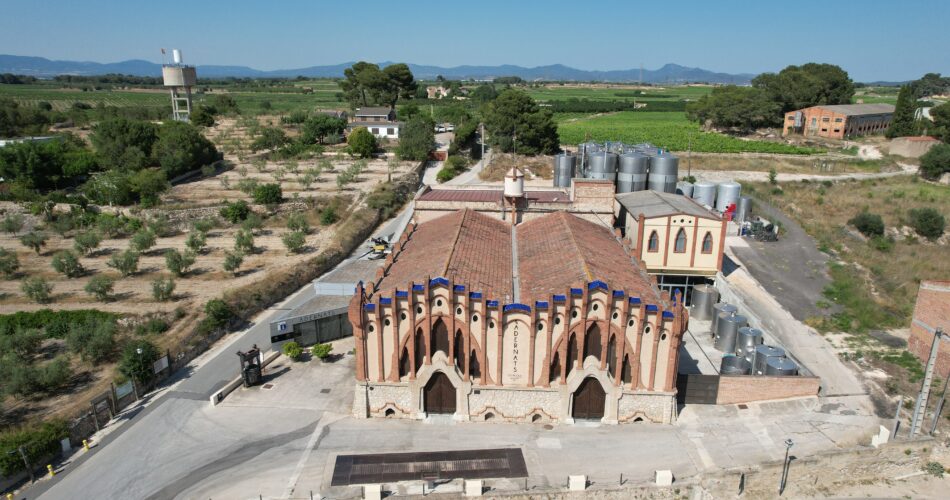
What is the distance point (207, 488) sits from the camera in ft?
71.8

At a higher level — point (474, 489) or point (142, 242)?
point (142, 242)

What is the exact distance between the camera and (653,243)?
124ft

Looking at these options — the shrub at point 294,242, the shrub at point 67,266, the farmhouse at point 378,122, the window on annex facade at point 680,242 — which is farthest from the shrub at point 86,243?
the farmhouse at point 378,122

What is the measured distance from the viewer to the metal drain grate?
2192cm

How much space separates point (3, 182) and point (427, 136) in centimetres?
5461

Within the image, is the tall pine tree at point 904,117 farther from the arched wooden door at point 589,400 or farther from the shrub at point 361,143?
the arched wooden door at point 589,400

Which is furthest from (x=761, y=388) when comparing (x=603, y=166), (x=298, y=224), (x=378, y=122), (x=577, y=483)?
(x=378, y=122)

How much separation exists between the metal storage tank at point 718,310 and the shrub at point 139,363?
3109 cm

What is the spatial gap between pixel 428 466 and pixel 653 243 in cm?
2219

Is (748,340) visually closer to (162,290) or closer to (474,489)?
(474,489)

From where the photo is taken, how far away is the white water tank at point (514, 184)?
3525cm

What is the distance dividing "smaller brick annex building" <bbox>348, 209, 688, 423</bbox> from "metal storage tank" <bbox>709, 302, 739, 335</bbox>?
33.8 ft

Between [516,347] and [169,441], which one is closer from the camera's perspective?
[516,347]

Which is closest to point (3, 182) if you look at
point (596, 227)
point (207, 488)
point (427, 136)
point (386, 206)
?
point (386, 206)
